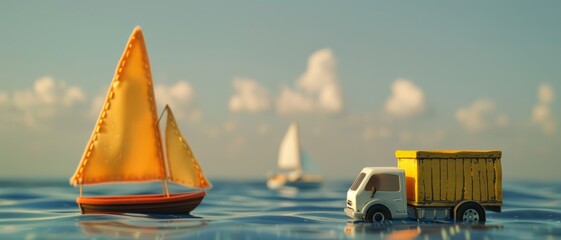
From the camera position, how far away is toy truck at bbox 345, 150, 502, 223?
65.0ft

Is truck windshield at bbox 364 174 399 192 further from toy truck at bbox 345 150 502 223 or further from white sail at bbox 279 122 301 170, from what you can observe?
white sail at bbox 279 122 301 170

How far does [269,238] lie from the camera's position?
1655cm

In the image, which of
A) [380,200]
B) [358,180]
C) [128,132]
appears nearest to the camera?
[380,200]

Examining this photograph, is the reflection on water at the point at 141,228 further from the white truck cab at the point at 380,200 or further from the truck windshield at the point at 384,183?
the truck windshield at the point at 384,183

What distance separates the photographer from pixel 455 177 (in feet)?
66.0

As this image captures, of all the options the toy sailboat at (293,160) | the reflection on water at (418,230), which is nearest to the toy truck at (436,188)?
the reflection on water at (418,230)

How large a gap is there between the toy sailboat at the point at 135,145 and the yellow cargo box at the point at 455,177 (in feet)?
27.9

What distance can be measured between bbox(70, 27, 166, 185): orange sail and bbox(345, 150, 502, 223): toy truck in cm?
862

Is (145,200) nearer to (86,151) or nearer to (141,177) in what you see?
(141,177)

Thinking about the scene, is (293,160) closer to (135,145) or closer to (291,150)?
(291,150)

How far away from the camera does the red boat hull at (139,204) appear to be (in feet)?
73.0

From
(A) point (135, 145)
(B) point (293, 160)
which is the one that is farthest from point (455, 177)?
(B) point (293, 160)

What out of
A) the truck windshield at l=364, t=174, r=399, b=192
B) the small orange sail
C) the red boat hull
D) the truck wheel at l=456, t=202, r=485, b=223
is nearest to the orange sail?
the small orange sail

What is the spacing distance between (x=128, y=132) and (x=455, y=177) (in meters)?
12.7
